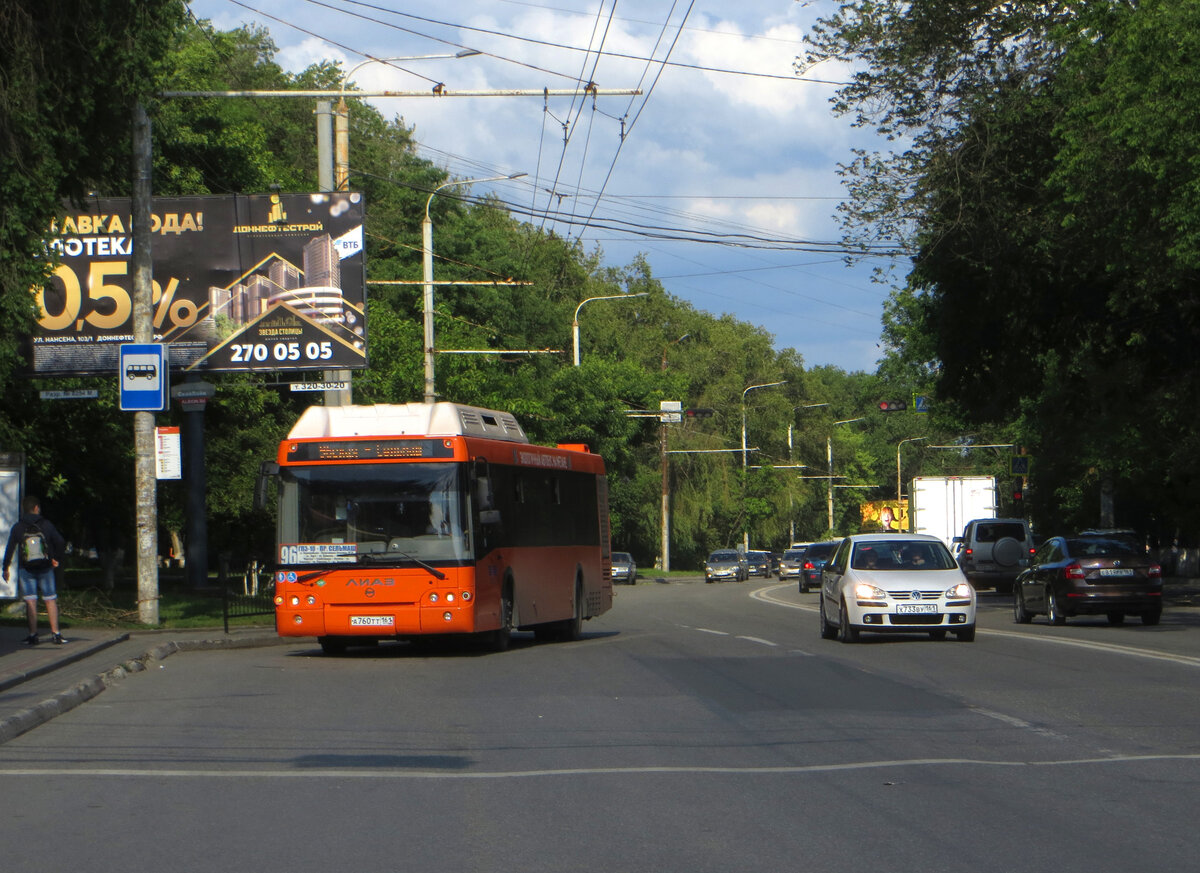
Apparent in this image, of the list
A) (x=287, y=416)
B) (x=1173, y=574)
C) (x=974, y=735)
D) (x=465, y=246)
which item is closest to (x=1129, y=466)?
(x=1173, y=574)

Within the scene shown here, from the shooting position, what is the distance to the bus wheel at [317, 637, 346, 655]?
1902 cm

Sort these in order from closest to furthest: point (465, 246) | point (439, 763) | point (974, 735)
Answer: point (439, 763)
point (974, 735)
point (465, 246)

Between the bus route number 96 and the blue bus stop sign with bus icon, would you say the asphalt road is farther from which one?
the bus route number 96

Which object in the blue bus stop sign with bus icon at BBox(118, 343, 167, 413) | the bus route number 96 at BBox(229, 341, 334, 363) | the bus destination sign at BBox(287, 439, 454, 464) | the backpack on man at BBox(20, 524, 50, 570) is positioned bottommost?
the backpack on man at BBox(20, 524, 50, 570)

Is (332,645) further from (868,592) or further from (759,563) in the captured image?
(759,563)

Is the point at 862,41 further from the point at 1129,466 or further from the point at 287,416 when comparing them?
the point at 287,416

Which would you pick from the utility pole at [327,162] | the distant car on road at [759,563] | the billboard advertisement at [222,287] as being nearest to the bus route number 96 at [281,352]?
the billboard advertisement at [222,287]

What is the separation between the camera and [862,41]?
2714cm

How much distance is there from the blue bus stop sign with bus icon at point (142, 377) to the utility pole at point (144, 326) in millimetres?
594

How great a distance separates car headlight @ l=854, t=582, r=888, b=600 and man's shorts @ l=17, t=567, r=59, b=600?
10.3 m

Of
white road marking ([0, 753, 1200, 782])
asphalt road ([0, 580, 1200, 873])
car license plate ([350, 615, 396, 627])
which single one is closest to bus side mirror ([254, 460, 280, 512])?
car license plate ([350, 615, 396, 627])

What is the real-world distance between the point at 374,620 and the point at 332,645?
183 cm

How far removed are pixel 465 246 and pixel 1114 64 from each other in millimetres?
41015

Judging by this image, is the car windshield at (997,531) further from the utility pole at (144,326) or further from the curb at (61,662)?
the curb at (61,662)
